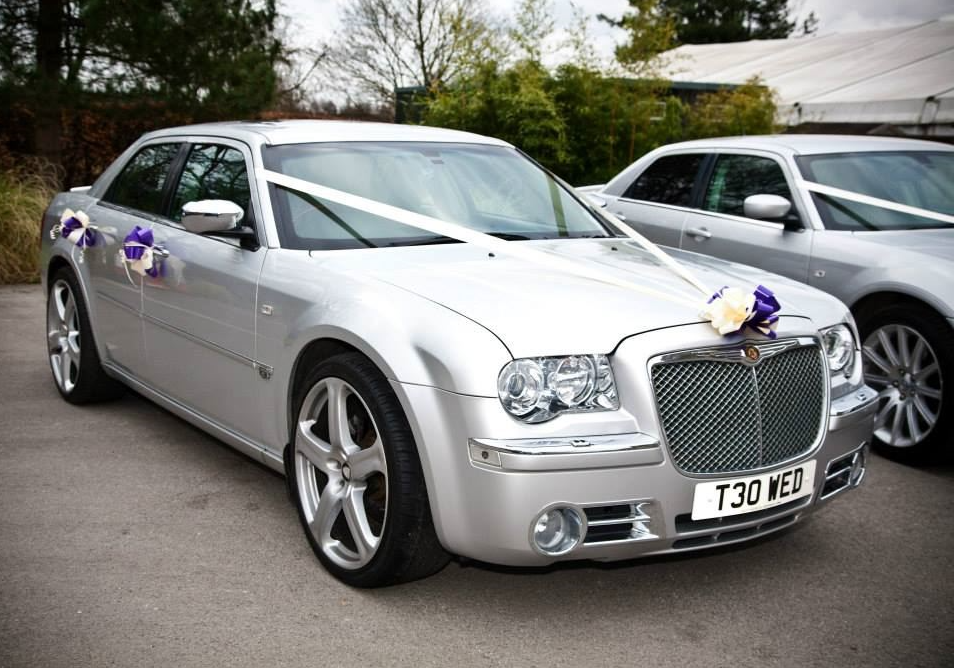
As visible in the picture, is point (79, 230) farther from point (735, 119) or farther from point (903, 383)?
point (735, 119)

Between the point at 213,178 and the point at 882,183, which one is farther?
the point at 882,183

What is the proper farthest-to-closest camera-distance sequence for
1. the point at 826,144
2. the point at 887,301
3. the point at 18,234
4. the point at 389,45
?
the point at 389,45 → the point at 18,234 → the point at 826,144 → the point at 887,301

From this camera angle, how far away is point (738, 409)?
3.15 metres

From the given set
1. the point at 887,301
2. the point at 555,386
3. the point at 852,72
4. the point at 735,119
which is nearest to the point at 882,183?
the point at 887,301

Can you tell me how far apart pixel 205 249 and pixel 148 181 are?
3.58 ft

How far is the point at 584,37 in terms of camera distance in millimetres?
11867

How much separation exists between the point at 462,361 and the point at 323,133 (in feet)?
6.29

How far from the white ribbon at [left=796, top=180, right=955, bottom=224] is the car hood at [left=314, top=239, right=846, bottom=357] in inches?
77.0

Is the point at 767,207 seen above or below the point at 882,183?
below

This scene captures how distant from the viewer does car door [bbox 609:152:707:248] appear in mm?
6734

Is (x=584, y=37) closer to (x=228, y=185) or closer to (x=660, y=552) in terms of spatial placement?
(x=228, y=185)

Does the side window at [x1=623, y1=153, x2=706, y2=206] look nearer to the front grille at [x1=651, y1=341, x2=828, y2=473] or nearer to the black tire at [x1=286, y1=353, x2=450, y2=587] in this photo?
the front grille at [x1=651, y1=341, x2=828, y2=473]

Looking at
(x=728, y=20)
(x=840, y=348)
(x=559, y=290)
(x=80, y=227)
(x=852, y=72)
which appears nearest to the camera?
(x=559, y=290)

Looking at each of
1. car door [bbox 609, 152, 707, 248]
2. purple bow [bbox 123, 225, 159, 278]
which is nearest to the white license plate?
purple bow [bbox 123, 225, 159, 278]
